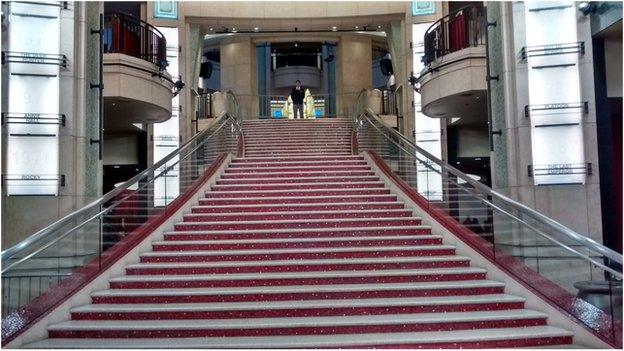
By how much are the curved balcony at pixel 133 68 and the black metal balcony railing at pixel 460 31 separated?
474 cm

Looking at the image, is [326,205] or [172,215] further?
[326,205]

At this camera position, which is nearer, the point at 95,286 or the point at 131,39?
the point at 95,286

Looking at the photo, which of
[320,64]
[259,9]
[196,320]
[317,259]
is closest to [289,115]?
[259,9]

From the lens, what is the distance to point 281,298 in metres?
5.09

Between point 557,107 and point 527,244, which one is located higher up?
point 557,107

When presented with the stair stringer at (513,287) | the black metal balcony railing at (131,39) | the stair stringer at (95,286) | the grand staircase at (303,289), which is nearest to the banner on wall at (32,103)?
the stair stringer at (95,286)

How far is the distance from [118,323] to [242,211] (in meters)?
3.19

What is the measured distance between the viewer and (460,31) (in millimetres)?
9805

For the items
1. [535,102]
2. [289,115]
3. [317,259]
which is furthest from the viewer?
[289,115]

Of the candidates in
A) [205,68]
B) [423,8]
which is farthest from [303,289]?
[205,68]

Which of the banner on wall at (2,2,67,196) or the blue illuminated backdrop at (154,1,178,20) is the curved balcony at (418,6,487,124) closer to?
the banner on wall at (2,2,67,196)

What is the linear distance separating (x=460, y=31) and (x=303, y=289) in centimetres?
634

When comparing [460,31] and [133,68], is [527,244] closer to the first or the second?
[460,31]

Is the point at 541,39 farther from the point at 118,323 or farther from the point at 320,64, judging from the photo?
the point at 320,64
